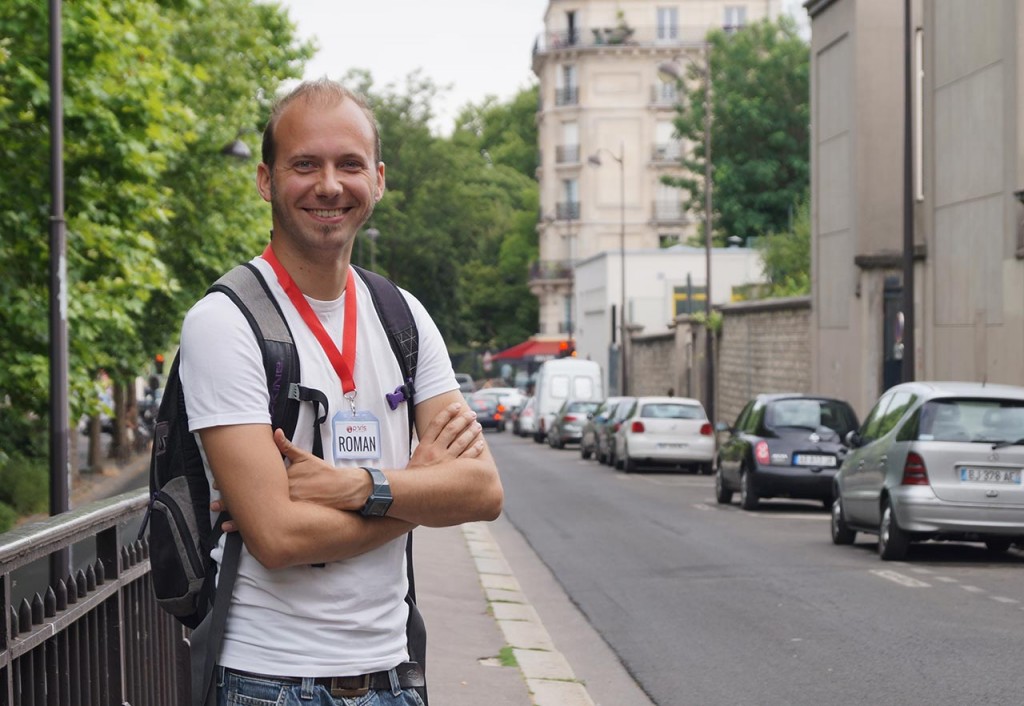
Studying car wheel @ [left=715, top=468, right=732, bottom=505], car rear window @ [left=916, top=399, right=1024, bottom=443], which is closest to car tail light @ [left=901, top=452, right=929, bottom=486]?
car rear window @ [left=916, top=399, right=1024, bottom=443]

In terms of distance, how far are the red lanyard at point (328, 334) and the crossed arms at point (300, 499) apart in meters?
0.17

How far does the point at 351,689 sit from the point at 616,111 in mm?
94548

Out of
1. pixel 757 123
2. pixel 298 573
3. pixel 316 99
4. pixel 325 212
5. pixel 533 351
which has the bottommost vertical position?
pixel 298 573

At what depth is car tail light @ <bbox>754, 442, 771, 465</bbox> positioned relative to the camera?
24109 millimetres

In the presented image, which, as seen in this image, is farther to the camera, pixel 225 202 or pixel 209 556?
pixel 225 202

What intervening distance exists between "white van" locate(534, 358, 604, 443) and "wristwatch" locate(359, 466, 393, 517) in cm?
5510

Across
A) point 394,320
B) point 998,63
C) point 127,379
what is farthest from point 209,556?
point 127,379

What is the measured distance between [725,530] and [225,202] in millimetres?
20396

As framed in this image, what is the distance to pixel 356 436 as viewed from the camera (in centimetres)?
335

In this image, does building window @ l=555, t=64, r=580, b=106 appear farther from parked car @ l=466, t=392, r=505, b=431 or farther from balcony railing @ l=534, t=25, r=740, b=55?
parked car @ l=466, t=392, r=505, b=431

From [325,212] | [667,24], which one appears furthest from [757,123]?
[325,212]

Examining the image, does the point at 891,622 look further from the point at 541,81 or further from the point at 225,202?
the point at 541,81

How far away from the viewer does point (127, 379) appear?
32031 mm

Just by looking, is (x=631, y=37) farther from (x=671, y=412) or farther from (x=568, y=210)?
(x=671, y=412)
